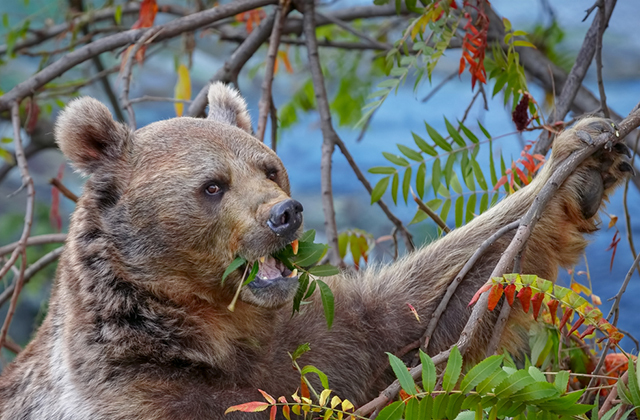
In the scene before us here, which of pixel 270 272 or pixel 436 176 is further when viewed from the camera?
pixel 436 176

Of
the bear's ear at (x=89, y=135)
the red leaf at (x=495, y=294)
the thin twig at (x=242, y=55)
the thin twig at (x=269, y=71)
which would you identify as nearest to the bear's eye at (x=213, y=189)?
the bear's ear at (x=89, y=135)

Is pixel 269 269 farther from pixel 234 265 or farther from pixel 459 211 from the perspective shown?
pixel 459 211

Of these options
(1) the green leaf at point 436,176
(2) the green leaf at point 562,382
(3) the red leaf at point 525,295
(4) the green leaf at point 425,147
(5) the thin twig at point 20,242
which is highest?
(4) the green leaf at point 425,147

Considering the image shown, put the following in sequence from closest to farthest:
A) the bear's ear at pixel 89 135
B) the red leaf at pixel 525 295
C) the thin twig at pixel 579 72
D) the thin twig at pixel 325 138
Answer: the red leaf at pixel 525 295, the bear's ear at pixel 89 135, the thin twig at pixel 579 72, the thin twig at pixel 325 138

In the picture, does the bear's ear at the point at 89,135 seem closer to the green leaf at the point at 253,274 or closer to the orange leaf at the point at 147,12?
the green leaf at the point at 253,274

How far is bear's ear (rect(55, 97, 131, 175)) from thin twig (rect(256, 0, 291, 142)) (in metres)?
0.73

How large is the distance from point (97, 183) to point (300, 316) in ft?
3.53

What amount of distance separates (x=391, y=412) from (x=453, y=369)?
0.20 m

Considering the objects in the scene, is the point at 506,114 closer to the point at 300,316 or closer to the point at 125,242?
the point at 300,316

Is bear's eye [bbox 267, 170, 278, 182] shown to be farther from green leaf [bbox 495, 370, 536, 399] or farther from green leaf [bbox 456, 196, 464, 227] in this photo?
green leaf [bbox 495, 370, 536, 399]

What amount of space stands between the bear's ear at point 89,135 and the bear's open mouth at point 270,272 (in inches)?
34.1

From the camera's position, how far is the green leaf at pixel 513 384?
179 centimetres

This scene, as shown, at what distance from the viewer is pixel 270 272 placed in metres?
2.73

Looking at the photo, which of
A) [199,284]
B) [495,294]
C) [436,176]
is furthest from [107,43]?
[495,294]
